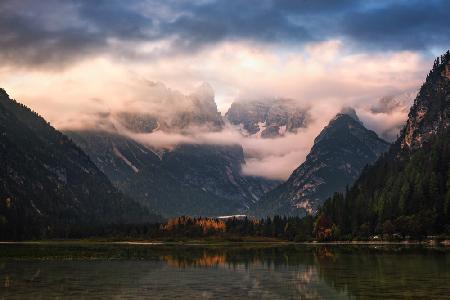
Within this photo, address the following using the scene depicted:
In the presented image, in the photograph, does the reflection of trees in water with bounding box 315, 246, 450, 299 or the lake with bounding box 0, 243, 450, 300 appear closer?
the lake with bounding box 0, 243, 450, 300

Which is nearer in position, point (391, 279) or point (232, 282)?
point (391, 279)

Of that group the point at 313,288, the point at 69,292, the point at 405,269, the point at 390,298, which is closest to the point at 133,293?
the point at 69,292

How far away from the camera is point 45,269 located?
11050 centimetres

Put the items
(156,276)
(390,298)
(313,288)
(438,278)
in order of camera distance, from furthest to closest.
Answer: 1. (156,276)
2. (438,278)
3. (313,288)
4. (390,298)

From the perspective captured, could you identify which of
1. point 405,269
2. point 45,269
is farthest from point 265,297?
point 45,269

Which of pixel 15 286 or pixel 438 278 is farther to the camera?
pixel 438 278

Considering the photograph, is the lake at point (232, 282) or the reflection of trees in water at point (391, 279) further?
the reflection of trees in water at point (391, 279)

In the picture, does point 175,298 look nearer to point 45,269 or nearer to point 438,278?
point 438,278

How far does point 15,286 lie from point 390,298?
44.8 metres

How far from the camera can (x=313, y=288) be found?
7894 centimetres

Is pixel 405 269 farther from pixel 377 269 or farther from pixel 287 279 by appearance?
pixel 287 279

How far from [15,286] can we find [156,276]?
940 inches

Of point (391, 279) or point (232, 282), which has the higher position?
point (391, 279)

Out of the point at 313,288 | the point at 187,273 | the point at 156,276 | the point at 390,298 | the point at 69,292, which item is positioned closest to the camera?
the point at 390,298
